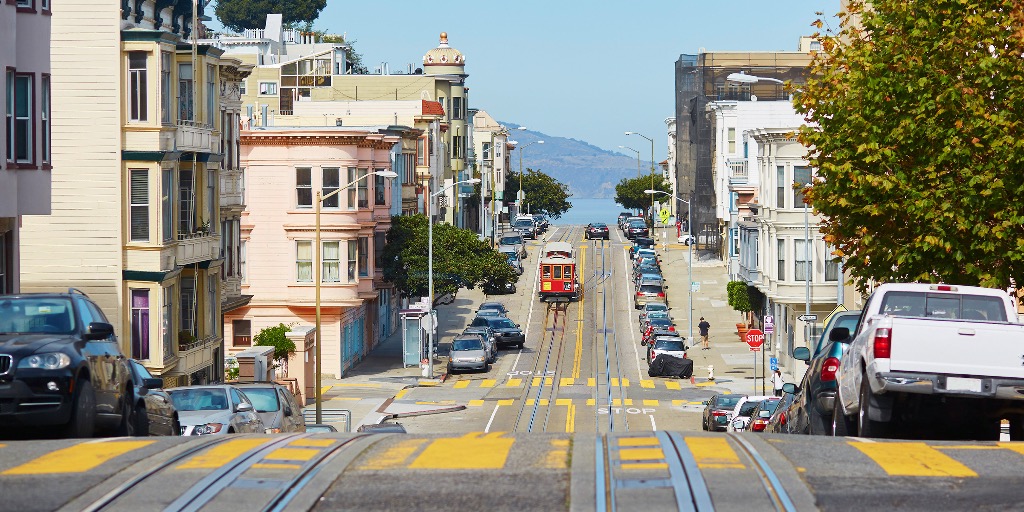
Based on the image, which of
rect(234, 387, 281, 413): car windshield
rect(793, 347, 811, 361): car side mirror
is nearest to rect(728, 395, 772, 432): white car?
rect(234, 387, 281, 413): car windshield

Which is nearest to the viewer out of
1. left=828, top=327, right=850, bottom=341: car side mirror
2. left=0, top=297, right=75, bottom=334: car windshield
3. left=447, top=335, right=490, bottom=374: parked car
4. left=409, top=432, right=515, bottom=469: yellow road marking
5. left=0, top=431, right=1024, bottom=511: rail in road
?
left=0, top=431, right=1024, bottom=511: rail in road

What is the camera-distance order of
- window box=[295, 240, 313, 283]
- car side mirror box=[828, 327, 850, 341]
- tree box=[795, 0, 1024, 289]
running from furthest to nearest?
window box=[295, 240, 313, 283] → tree box=[795, 0, 1024, 289] → car side mirror box=[828, 327, 850, 341]

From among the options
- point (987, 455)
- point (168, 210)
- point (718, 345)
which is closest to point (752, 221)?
point (718, 345)

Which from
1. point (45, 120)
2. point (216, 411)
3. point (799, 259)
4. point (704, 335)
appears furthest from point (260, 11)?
point (216, 411)

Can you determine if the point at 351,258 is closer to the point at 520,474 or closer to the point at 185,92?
the point at 185,92

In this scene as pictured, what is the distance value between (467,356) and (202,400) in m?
36.0

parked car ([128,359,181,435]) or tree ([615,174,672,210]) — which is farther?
tree ([615,174,672,210])

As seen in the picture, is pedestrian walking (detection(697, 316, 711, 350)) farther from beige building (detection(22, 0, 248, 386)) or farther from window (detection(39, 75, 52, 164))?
window (detection(39, 75, 52, 164))

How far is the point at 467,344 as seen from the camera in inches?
2415

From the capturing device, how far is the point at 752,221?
2640 inches

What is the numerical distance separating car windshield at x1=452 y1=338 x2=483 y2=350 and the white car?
24.5m

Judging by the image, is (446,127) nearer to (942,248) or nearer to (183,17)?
(183,17)

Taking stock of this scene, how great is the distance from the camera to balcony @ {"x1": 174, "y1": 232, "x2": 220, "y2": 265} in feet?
132


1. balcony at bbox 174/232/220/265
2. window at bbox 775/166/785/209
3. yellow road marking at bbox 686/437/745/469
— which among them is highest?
window at bbox 775/166/785/209
